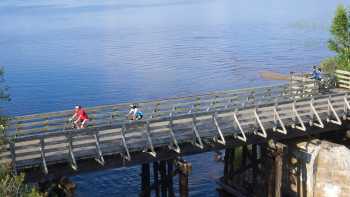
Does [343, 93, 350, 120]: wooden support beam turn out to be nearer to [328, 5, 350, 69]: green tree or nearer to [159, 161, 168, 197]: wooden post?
[159, 161, 168, 197]: wooden post

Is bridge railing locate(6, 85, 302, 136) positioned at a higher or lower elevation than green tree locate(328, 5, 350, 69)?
lower

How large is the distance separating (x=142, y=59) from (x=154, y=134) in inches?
2535

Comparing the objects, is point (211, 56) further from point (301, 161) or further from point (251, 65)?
point (301, 161)

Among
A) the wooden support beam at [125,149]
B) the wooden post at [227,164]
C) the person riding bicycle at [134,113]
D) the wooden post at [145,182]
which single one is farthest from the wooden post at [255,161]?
the wooden support beam at [125,149]

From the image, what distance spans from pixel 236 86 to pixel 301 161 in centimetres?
4282

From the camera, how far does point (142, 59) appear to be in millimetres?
87688

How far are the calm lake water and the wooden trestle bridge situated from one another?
9.88 meters

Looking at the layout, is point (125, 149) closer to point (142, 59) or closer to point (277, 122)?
point (277, 122)

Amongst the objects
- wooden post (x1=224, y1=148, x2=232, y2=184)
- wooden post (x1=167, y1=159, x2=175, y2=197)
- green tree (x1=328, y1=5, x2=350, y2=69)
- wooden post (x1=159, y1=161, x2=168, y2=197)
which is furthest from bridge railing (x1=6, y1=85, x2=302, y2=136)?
green tree (x1=328, y1=5, x2=350, y2=69)

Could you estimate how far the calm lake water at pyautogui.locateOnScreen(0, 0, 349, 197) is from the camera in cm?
5962

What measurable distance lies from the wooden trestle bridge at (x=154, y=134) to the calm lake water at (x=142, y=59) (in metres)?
9.88

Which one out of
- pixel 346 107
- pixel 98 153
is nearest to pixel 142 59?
pixel 346 107

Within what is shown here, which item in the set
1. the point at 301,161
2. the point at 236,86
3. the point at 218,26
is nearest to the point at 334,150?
the point at 301,161

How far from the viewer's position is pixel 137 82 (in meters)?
71.8
